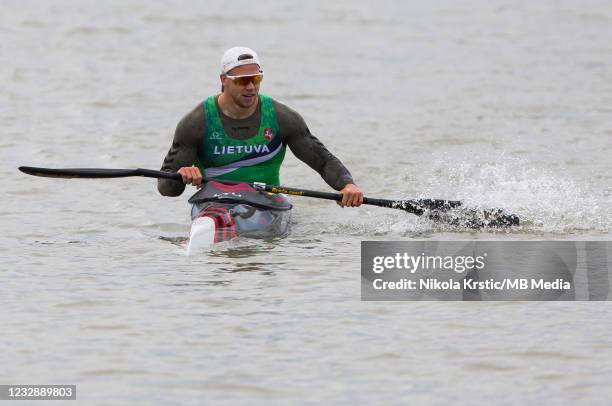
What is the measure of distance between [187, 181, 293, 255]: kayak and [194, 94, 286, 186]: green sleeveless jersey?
4.5 inches

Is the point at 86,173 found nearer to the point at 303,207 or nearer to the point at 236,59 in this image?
the point at 236,59

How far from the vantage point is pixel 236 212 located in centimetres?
1026

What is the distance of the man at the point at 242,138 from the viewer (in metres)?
10.1

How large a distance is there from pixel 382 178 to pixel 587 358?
7.35 m

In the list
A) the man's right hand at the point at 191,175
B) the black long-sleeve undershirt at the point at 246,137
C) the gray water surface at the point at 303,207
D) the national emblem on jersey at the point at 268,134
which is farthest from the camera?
the national emblem on jersey at the point at 268,134

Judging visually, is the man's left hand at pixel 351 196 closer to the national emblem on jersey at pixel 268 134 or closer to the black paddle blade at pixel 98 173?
the national emblem on jersey at pixel 268 134

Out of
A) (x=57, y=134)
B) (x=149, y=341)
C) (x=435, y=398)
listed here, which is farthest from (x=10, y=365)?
(x=57, y=134)

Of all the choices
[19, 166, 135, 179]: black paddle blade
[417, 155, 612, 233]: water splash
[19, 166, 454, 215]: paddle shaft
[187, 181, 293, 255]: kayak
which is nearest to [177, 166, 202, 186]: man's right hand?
[19, 166, 454, 215]: paddle shaft

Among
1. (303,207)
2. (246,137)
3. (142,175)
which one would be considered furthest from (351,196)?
(303,207)

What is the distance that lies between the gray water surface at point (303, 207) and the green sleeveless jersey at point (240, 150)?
2.31ft

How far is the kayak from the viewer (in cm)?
998

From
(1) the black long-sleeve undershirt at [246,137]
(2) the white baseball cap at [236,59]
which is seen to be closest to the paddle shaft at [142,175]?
(1) the black long-sleeve undershirt at [246,137]

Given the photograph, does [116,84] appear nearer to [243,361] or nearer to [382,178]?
[382,178]

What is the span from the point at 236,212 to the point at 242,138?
61 centimetres
